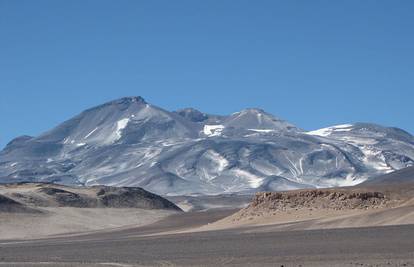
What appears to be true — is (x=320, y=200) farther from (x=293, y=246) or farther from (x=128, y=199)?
(x=128, y=199)

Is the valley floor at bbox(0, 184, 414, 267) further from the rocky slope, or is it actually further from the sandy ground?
the rocky slope

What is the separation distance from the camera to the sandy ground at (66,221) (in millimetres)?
93188

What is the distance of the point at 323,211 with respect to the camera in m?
72.6

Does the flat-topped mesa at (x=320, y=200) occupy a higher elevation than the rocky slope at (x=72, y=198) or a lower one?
lower

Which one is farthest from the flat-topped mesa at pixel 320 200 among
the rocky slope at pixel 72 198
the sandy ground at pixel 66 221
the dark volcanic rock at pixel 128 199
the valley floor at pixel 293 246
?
the dark volcanic rock at pixel 128 199

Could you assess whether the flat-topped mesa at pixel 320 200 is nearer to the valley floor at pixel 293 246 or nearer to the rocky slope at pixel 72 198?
the valley floor at pixel 293 246

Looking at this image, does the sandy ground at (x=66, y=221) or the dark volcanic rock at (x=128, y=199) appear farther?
the dark volcanic rock at (x=128, y=199)

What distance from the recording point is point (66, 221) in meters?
104

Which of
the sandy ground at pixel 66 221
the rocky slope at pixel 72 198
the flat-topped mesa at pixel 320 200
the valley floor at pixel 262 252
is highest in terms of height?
the rocky slope at pixel 72 198

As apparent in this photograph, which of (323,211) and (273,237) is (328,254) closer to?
(273,237)

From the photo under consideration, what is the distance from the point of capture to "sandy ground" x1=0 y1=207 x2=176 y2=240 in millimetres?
93188

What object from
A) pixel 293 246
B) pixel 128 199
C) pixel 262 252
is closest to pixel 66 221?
pixel 128 199

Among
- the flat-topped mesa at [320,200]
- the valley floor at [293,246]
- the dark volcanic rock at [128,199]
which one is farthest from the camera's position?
the dark volcanic rock at [128,199]

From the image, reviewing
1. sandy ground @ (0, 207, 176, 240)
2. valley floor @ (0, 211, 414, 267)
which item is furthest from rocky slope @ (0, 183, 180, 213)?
valley floor @ (0, 211, 414, 267)
